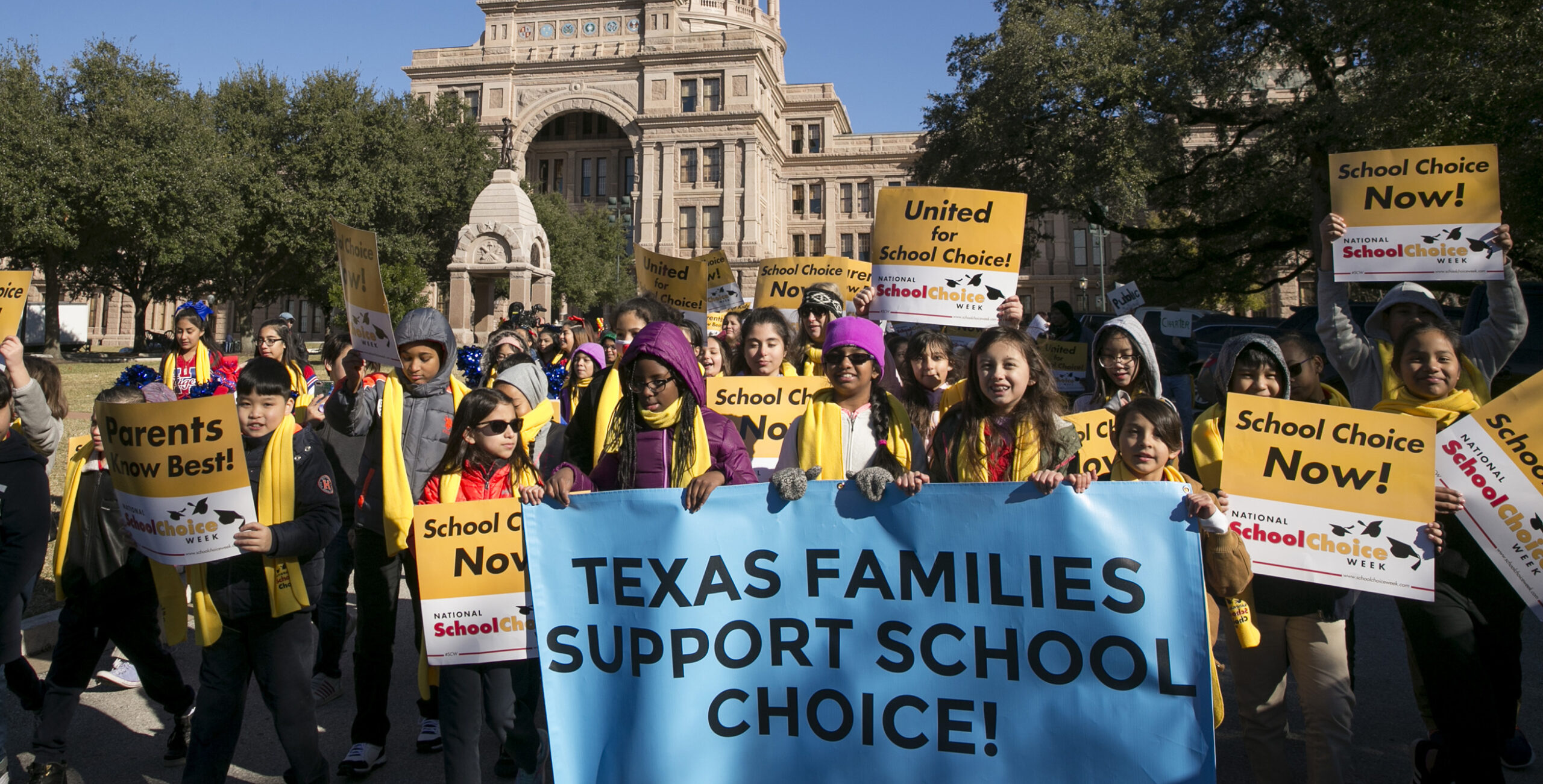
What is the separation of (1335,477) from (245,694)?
3.82 m

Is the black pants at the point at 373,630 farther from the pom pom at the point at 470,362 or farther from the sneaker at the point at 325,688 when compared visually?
the pom pom at the point at 470,362

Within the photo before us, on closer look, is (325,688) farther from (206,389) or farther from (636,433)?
(636,433)

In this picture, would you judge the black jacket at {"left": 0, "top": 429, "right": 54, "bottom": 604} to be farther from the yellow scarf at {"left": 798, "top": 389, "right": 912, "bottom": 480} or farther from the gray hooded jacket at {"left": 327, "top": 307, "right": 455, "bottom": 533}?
the yellow scarf at {"left": 798, "top": 389, "right": 912, "bottom": 480}

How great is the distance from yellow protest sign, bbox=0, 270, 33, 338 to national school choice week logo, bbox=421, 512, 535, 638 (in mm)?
2805

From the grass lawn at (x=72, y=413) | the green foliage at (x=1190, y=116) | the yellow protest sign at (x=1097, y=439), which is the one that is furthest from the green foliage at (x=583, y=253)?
the yellow protest sign at (x=1097, y=439)

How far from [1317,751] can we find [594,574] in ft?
8.36

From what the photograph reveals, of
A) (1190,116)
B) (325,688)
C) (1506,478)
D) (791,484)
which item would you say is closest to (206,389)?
(325,688)

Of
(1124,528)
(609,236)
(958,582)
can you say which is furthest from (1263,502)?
(609,236)

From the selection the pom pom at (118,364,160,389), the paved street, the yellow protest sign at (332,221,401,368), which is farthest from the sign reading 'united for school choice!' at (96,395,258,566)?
the pom pom at (118,364,160,389)

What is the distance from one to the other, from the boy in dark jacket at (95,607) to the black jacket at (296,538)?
0.75m

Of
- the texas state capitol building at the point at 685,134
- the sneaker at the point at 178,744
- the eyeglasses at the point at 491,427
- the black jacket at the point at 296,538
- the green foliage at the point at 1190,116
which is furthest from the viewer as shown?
the texas state capitol building at the point at 685,134

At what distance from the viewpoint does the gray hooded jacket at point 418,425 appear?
3902mm

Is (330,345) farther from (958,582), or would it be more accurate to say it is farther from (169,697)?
(958,582)

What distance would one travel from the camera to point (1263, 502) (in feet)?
10.5
